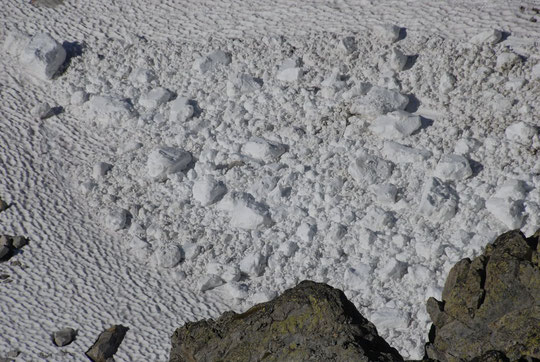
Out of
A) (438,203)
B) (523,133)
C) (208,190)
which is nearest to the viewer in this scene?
(438,203)

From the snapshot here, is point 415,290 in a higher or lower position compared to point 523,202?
lower

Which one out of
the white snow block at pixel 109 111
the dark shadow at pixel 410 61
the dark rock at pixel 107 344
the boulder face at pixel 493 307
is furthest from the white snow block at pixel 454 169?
the white snow block at pixel 109 111

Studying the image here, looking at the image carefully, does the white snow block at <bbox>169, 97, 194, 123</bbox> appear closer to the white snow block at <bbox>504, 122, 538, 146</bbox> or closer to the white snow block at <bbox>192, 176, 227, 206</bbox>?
the white snow block at <bbox>192, 176, 227, 206</bbox>

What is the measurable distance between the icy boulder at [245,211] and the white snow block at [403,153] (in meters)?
0.71

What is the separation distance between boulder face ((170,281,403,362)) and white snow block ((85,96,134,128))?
2126mm

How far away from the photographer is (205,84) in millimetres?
4324

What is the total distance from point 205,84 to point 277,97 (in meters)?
0.49

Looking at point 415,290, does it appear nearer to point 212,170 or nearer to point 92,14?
point 212,170

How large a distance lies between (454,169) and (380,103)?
61 cm

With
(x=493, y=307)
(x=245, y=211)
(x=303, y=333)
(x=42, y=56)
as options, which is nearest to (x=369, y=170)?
(x=245, y=211)

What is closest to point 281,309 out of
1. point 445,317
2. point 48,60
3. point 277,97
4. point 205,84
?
point 445,317

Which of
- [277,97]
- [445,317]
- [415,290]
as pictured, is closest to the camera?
[445,317]

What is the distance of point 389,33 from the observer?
4.20 m

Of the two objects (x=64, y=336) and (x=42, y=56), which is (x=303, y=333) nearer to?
(x=64, y=336)
